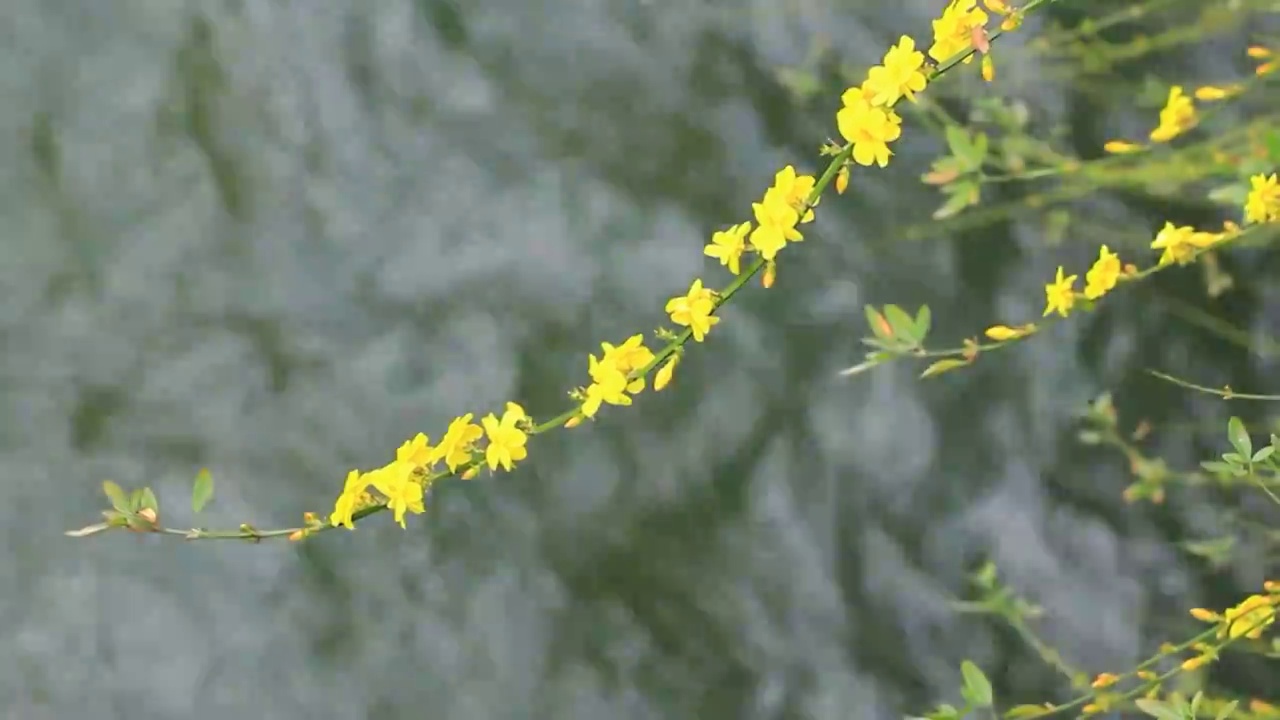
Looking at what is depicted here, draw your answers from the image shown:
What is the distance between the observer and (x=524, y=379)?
1.54m

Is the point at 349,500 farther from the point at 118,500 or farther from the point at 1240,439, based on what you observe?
the point at 1240,439

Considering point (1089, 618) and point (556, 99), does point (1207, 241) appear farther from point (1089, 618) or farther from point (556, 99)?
point (556, 99)

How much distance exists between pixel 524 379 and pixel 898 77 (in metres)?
0.94

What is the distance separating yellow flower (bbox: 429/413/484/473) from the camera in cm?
75

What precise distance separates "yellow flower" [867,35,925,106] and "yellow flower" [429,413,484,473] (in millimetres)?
336

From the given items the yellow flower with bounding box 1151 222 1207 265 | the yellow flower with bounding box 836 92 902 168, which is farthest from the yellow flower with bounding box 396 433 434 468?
the yellow flower with bounding box 1151 222 1207 265

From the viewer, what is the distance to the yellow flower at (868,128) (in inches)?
26.7

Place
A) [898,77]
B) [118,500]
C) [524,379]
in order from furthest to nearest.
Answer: [524,379]
[118,500]
[898,77]

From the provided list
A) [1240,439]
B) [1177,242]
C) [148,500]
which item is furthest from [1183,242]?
[148,500]

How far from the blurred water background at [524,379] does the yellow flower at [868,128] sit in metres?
0.90

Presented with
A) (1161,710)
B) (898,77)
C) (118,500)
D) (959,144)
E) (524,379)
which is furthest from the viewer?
(524,379)

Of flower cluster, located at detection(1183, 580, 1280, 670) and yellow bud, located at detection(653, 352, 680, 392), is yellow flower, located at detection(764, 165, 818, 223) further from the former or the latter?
flower cluster, located at detection(1183, 580, 1280, 670)

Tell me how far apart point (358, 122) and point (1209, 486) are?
1.35 m

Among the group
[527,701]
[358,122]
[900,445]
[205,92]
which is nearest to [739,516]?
[900,445]
